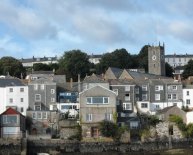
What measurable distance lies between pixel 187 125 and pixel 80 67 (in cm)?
4750

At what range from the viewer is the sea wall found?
6594cm

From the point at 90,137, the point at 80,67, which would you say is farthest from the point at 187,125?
the point at 80,67

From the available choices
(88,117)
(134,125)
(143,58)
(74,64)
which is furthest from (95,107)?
(143,58)

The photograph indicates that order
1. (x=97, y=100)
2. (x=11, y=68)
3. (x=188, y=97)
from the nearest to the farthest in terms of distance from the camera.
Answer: (x=97, y=100), (x=188, y=97), (x=11, y=68)

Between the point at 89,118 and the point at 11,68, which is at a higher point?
the point at 11,68

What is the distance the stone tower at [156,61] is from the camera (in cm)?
10831

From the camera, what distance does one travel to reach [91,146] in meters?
66.9

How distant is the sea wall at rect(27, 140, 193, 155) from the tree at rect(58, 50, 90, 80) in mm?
45418

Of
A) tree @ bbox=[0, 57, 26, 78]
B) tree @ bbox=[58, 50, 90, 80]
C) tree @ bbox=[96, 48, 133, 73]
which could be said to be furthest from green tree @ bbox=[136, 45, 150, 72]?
tree @ bbox=[0, 57, 26, 78]

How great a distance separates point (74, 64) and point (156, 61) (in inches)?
670

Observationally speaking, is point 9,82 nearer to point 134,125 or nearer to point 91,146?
point 134,125

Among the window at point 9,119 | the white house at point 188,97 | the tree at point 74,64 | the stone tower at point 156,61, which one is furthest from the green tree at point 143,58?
the window at point 9,119

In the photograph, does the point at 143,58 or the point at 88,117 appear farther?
the point at 143,58

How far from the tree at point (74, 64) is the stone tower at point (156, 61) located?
14337 millimetres
